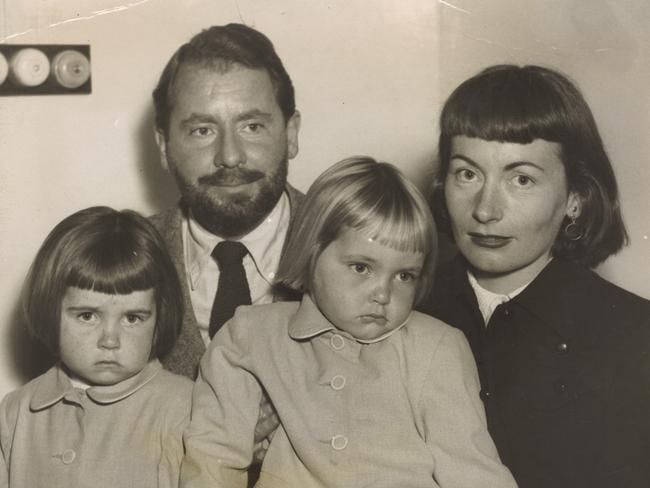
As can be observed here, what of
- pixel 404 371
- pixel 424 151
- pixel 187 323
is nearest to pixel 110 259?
pixel 187 323

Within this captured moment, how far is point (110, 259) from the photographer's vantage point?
5.70 feet

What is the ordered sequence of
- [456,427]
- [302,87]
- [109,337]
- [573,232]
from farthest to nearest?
[302,87] < [573,232] < [109,337] < [456,427]

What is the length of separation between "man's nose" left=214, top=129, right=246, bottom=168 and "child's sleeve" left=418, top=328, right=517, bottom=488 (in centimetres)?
69

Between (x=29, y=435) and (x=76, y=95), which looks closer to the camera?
(x=29, y=435)

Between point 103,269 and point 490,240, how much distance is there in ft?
2.77

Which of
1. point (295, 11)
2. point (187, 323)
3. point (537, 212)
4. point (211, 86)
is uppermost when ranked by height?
point (295, 11)

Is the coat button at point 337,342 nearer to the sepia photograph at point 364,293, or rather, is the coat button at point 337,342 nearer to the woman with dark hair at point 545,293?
the sepia photograph at point 364,293

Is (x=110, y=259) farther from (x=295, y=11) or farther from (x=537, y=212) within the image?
(x=295, y=11)

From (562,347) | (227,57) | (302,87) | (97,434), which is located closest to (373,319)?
(562,347)

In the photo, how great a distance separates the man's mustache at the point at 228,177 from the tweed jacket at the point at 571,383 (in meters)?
0.70

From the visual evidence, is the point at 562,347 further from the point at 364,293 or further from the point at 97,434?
the point at 97,434

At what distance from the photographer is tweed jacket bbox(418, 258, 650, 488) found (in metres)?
1.72

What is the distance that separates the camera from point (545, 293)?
1.79m

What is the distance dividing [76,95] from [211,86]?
66 centimetres
